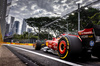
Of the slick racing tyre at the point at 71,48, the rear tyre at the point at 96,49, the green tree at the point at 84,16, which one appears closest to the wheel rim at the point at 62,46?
the slick racing tyre at the point at 71,48

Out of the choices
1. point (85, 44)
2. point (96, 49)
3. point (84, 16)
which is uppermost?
point (84, 16)

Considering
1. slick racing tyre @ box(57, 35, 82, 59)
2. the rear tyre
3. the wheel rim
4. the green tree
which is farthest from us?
the green tree

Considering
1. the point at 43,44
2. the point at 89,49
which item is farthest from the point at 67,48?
the point at 43,44

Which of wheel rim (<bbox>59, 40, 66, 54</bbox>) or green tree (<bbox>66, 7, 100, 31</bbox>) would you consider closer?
wheel rim (<bbox>59, 40, 66, 54</bbox>)

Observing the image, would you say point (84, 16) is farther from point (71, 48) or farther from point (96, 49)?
point (71, 48)

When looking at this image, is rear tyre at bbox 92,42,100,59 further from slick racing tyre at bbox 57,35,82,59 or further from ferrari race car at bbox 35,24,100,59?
slick racing tyre at bbox 57,35,82,59

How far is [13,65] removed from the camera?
239 centimetres

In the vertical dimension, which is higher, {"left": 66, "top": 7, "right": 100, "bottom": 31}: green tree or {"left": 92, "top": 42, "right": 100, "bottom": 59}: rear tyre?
{"left": 66, "top": 7, "right": 100, "bottom": 31}: green tree

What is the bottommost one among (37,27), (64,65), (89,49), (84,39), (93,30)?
(64,65)

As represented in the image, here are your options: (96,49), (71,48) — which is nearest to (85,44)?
(96,49)

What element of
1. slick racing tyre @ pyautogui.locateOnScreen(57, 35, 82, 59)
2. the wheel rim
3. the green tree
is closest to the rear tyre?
slick racing tyre @ pyautogui.locateOnScreen(57, 35, 82, 59)

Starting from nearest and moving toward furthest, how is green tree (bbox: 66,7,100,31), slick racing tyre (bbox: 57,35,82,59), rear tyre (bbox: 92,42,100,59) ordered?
rear tyre (bbox: 92,42,100,59) < slick racing tyre (bbox: 57,35,82,59) < green tree (bbox: 66,7,100,31)

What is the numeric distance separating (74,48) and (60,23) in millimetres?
32566

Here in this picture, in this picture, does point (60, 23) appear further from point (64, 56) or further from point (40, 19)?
point (64, 56)
